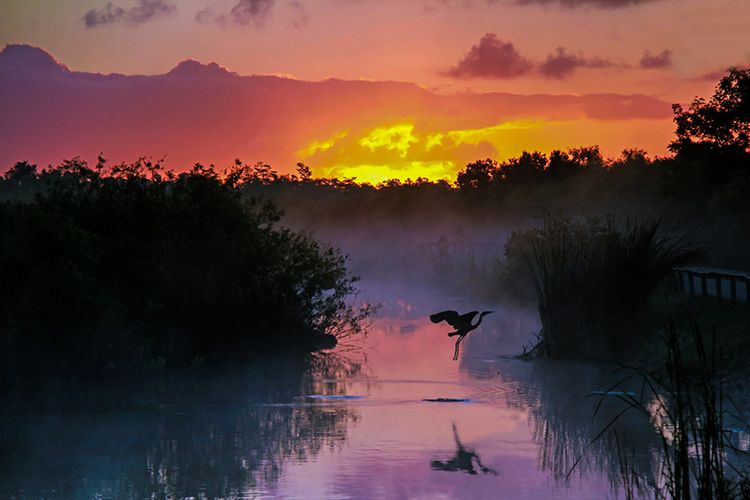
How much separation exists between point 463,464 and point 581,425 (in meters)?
2.81

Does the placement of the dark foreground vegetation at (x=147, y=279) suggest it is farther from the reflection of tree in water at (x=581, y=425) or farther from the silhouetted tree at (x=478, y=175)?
the silhouetted tree at (x=478, y=175)

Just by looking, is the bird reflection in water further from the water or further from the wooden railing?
the wooden railing

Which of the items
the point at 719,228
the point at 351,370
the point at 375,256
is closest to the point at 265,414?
the point at 351,370

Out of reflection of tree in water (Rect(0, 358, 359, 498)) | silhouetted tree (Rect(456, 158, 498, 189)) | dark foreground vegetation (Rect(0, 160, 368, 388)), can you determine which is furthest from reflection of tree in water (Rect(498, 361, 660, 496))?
silhouetted tree (Rect(456, 158, 498, 189))

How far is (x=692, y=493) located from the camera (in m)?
9.98

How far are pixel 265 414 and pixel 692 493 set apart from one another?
7144 mm

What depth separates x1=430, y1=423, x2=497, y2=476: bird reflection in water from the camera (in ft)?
38.9

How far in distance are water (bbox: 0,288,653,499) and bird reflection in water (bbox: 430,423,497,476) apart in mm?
21

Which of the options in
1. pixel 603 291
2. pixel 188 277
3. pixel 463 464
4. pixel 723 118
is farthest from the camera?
pixel 723 118

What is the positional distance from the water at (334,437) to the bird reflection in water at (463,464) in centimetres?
2

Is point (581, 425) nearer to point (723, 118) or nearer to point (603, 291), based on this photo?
point (603, 291)

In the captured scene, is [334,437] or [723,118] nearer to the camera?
[334,437]

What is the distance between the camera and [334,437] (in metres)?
13.7

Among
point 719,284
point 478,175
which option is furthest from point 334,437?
point 478,175
